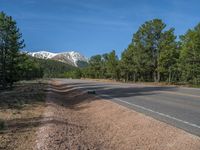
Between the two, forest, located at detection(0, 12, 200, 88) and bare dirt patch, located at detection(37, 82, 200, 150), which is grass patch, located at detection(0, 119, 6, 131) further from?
forest, located at detection(0, 12, 200, 88)

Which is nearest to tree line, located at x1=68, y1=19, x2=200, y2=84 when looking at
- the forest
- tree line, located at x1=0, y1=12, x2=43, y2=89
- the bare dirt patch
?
the forest

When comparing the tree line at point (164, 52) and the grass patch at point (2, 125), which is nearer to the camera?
the grass patch at point (2, 125)

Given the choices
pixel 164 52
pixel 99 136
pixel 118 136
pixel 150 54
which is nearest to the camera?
pixel 118 136

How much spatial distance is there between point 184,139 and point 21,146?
12.7ft

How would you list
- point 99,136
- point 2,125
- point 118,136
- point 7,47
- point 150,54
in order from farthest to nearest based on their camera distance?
point 150,54 → point 7,47 → point 2,125 → point 99,136 → point 118,136

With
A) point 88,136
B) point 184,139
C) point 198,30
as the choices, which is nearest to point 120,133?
point 88,136

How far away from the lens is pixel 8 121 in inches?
478

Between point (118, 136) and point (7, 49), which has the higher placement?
point (7, 49)

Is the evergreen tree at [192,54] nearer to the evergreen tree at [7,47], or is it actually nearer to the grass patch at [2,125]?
the evergreen tree at [7,47]

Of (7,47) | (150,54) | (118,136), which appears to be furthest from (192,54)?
(118,136)

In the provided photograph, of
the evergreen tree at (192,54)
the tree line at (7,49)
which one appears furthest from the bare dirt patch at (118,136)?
the evergreen tree at (192,54)

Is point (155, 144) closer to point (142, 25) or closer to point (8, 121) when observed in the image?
point (8, 121)

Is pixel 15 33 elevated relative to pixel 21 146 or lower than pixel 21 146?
elevated

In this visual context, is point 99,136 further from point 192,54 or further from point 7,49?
point 192,54
